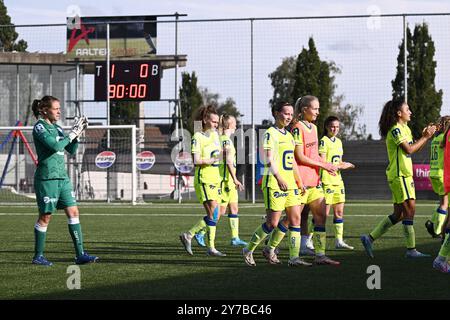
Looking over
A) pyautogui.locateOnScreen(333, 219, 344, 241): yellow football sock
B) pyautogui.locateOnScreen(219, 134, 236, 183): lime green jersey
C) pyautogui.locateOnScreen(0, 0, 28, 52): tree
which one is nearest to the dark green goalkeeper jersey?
pyautogui.locateOnScreen(219, 134, 236, 183): lime green jersey

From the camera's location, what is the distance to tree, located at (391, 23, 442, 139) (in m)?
38.0

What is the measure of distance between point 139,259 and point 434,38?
2150cm

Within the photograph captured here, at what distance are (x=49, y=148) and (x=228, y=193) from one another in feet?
13.4

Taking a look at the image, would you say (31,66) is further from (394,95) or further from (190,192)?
(394,95)

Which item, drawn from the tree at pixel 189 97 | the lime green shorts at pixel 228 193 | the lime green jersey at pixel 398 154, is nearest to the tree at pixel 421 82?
the tree at pixel 189 97

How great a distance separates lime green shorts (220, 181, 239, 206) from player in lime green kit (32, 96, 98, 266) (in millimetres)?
3323

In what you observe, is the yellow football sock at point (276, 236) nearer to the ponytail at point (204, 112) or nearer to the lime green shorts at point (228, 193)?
the ponytail at point (204, 112)

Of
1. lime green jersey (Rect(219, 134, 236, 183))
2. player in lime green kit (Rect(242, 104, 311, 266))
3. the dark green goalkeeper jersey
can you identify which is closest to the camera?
player in lime green kit (Rect(242, 104, 311, 266))

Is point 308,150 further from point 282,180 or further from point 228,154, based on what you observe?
point 228,154

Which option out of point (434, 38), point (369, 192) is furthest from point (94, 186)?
point (434, 38)

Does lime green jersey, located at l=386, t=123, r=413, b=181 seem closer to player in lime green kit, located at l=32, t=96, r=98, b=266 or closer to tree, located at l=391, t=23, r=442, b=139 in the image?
player in lime green kit, located at l=32, t=96, r=98, b=266

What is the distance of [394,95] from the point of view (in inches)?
1217

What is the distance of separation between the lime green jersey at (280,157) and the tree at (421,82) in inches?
1091

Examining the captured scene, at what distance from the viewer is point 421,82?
139 feet
